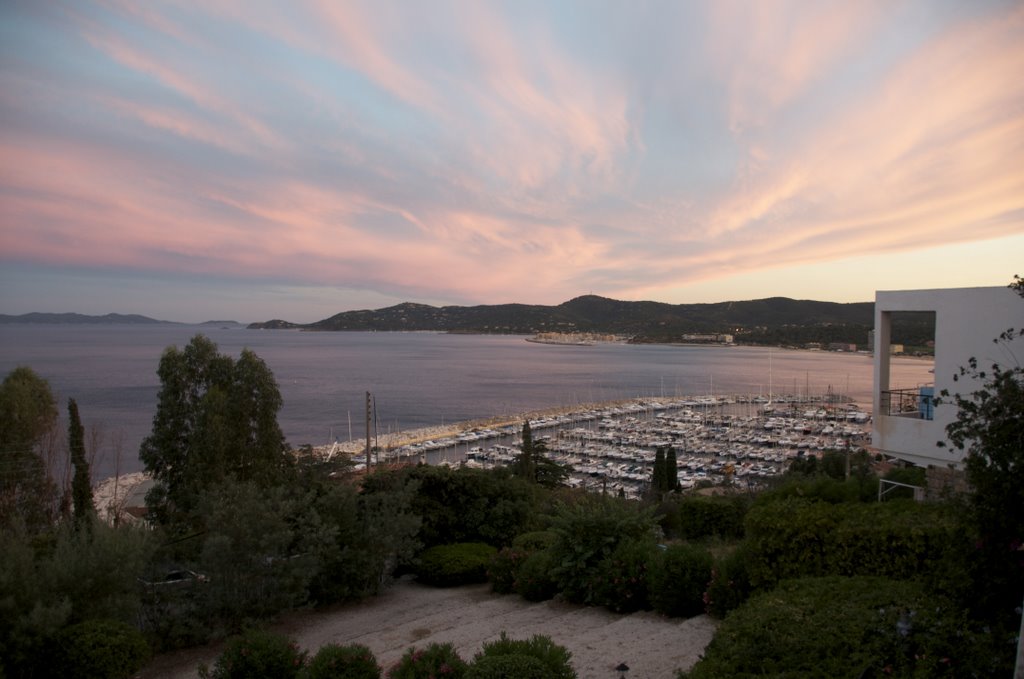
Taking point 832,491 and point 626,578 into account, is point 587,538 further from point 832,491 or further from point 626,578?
point 832,491

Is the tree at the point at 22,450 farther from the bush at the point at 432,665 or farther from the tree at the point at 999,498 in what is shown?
the tree at the point at 999,498

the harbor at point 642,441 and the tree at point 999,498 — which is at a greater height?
the tree at point 999,498

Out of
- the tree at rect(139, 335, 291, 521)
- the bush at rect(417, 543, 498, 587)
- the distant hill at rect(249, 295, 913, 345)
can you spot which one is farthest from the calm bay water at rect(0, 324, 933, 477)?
the bush at rect(417, 543, 498, 587)

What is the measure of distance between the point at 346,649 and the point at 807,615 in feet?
11.6

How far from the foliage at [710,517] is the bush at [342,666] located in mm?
8822

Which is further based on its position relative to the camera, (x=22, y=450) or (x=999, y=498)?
(x=22, y=450)

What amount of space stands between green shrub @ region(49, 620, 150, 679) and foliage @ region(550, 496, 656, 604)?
4.80 metres

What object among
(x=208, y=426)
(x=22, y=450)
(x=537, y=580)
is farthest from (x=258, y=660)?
(x=22, y=450)

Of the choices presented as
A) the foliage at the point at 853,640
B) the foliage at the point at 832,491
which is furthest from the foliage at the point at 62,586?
the foliage at the point at 832,491

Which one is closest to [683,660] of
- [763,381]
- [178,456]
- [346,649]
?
[346,649]

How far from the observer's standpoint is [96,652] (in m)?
5.94

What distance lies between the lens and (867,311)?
129 metres

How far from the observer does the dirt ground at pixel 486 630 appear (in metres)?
5.65

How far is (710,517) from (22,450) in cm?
1950
